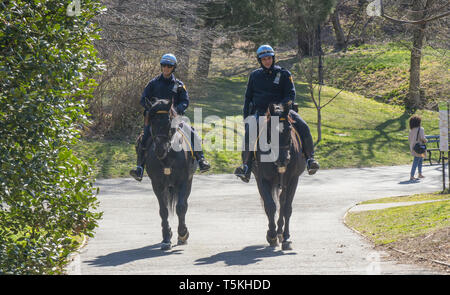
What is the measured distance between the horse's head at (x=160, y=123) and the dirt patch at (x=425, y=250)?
3.76 metres

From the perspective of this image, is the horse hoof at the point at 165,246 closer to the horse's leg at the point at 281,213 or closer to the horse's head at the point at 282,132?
the horse's leg at the point at 281,213

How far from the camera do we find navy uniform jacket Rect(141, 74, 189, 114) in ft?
38.8

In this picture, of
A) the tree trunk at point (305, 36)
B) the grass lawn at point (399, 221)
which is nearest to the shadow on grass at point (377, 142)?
the tree trunk at point (305, 36)

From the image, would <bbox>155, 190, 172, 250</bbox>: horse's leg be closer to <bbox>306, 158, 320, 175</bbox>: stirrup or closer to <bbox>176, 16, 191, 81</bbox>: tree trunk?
<bbox>306, 158, 320, 175</bbox>: stirrup

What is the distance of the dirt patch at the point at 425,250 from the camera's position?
8.93m

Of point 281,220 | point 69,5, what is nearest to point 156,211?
point 281,220

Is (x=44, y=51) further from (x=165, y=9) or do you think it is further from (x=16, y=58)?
(x=165, y=9)

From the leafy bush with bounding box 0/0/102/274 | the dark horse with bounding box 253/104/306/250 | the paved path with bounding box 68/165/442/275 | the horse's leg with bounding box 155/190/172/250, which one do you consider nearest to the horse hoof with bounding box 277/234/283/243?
the dark horse with bounding box 253/104/306/250

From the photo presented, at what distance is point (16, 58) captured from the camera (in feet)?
22.8

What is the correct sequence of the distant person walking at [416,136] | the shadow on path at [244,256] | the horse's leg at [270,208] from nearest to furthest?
the shadow on path at [244,256] → the horse's leg at [270,208] → the distant person walking at [416,136]

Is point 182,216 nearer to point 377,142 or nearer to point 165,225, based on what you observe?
point 165,225

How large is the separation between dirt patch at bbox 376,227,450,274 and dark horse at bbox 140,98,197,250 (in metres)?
3.41

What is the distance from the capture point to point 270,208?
11.2 metres
